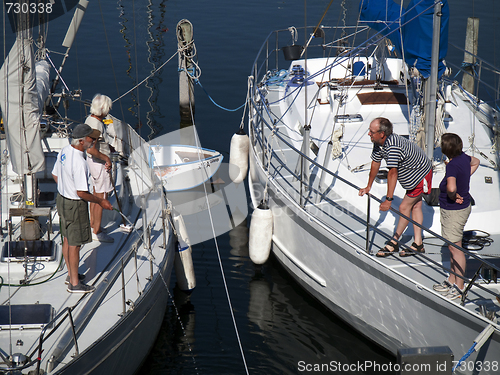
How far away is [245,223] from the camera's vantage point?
885cm

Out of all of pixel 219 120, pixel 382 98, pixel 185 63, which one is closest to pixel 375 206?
pixel 382 98

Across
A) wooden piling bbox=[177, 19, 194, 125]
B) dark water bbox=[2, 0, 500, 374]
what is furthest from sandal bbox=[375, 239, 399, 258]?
wooden piling bbox=[177, 19, 194, 125]

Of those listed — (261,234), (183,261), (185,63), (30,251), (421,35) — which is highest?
(421,35)

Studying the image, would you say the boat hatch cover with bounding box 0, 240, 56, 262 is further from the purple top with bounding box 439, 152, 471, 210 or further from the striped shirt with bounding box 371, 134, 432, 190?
the purple top with bounding box 439, 152, 471, 210

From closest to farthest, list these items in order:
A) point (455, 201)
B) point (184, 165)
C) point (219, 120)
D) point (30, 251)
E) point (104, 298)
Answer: point (455, 201) < point (104, 298) < point (30, 251) < point (184, 165) < point (219, 120)

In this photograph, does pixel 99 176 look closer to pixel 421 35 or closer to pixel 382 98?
pixel 421 35

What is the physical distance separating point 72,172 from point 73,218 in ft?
1.41

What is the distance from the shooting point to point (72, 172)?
4.77m

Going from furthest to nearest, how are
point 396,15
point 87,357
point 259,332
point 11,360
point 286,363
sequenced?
point 396,15, point 259,332, point 286,363, point 87,357, point 11,360

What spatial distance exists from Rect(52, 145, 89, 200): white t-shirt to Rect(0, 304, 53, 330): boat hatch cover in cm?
103

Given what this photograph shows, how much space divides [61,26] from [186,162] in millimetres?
11443

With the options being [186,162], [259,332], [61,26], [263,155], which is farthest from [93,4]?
[259,332]

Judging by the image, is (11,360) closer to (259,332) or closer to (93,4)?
(259,332)

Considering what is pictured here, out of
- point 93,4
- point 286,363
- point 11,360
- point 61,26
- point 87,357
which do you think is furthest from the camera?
point 93,4
